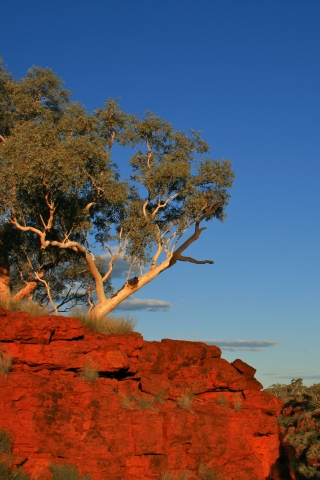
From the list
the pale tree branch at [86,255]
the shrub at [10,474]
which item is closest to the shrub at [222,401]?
the shrub at [10,474]

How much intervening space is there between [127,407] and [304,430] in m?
8.43

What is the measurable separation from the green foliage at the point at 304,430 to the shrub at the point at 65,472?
798 cm

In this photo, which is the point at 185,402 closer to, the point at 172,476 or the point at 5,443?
the point at 172,476

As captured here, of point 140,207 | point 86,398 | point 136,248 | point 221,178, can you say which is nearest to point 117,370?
point 86,398

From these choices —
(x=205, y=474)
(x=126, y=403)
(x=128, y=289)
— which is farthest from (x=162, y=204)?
(x=205, y=474)

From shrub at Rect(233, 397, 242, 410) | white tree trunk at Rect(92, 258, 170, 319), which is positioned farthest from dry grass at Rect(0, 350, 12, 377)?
white tree trunk at Rect(92, 258, 170, 319)

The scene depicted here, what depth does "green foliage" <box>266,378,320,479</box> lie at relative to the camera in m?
20.0

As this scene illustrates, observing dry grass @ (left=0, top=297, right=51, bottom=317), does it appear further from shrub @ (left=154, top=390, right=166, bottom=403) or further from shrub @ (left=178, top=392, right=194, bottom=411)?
shrub @ (left=178, top=392, right=194, bottom=411)

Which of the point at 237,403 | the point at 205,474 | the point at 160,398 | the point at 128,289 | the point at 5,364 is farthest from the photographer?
the point at 128,289

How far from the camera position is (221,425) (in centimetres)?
1822

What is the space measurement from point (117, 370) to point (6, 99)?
1785cm

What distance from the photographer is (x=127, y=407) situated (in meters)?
17.3

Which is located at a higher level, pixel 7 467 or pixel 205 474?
pixel 205 474

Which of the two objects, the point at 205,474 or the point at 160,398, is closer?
the point at 205,474
